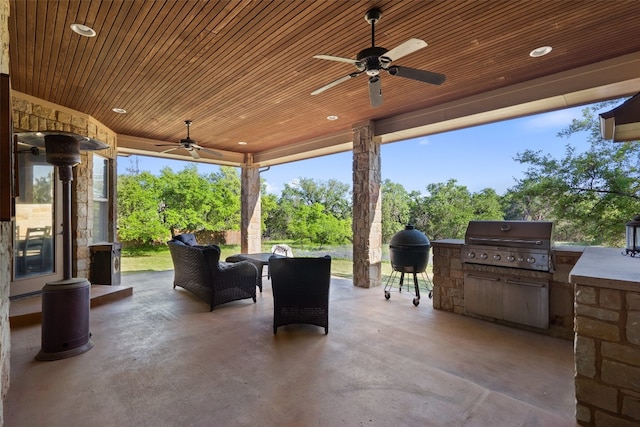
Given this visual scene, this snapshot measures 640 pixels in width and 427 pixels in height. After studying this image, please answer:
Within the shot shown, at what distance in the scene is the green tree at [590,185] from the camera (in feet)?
15.7

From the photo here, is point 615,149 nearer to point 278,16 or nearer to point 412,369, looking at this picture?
point 412,369

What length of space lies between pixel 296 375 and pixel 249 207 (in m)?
6.51

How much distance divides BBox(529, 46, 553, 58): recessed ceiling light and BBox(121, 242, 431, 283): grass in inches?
179

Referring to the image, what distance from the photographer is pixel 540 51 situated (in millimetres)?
3164

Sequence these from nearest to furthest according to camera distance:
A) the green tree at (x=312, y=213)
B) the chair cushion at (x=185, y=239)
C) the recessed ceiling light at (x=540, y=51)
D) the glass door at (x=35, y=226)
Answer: the recessed ceiling light at (x=540, y=51)
the glass door at (x=35, y=226)
the chair cushion at (x=185, y=239)
the green tree at (x=312, y=213)

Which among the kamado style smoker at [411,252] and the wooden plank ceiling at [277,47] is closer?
the wooden plank ceiling at [277,47]

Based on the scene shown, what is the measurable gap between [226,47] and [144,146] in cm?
483

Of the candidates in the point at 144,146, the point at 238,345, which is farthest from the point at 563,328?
the point at 144,146

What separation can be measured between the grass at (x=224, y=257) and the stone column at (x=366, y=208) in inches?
54.8

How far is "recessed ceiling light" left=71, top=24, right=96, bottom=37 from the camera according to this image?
2.65 meters

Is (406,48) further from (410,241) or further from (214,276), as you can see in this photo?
(214,276)

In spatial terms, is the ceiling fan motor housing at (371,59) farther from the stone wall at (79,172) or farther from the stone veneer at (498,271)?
the stone wall at (79,172)

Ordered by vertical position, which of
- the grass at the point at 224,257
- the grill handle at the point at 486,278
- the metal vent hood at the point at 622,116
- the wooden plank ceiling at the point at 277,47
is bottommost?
the grass at the point at 224,257

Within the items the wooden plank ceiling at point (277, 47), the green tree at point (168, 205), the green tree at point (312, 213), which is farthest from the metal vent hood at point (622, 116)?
the green tree at point (168, 205)
